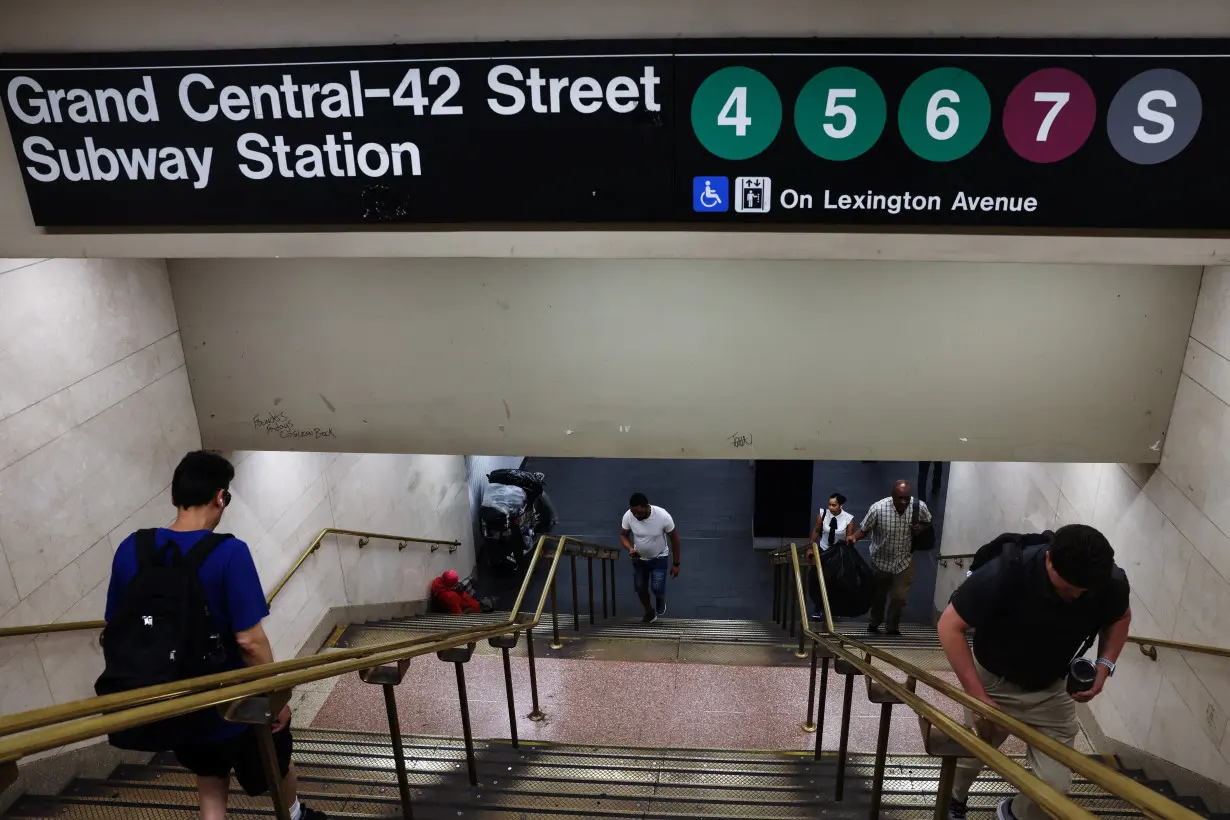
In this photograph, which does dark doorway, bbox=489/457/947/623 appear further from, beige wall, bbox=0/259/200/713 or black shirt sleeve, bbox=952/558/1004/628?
black shirt sleeve, bbox=952/558/1004/628

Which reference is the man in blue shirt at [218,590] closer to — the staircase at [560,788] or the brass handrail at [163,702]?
the brass handrail at [163,702]

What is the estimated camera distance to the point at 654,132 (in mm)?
2846

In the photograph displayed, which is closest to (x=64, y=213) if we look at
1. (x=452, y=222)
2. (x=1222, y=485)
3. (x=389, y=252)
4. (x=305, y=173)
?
(x=305, y=173)

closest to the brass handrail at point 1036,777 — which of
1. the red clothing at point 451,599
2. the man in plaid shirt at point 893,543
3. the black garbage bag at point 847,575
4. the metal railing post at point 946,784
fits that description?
the metal railing post at point 946,784

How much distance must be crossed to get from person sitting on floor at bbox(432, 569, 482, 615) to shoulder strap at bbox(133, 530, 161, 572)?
21.0ft

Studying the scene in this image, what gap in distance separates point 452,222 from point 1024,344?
326cm

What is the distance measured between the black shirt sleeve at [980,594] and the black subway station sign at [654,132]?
47.0 inches

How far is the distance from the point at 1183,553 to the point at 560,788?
3.44 m

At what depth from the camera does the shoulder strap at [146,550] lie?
2.48 m

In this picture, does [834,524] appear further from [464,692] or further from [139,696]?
[139,696]

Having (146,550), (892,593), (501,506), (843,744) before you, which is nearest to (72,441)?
(146,550)

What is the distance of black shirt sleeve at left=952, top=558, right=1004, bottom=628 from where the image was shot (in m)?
2.84

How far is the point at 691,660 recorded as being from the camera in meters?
6.31

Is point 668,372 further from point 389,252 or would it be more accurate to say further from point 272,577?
point 272,577
